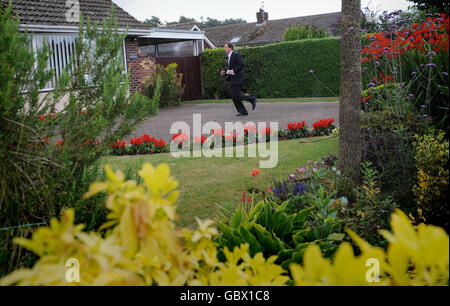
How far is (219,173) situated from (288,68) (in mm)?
16884

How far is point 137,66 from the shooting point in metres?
18.9

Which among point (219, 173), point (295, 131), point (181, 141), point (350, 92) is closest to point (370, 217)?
point (350, 92)

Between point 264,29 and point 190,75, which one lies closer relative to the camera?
point 190,75

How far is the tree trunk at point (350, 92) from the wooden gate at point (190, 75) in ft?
61.9

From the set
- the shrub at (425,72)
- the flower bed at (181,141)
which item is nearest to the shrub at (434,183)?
the shrub at (425,72)

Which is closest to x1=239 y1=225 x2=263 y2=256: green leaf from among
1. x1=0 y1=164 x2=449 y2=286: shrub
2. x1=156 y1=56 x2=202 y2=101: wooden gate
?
x1=0 y1=164 x2=449 y2=286: shrub

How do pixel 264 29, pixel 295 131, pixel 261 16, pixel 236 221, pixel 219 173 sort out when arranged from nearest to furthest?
pixel 236 221, pixel 219 173, pixel 295 131, pixel 264 29, pixel 261 16

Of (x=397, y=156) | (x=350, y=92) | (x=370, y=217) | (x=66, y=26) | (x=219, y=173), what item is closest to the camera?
(x=370, y=217)

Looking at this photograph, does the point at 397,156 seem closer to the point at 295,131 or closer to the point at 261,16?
the point at 295,131

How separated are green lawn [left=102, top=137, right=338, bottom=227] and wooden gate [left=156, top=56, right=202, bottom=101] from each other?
53.7ft

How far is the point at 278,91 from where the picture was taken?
869 inches
